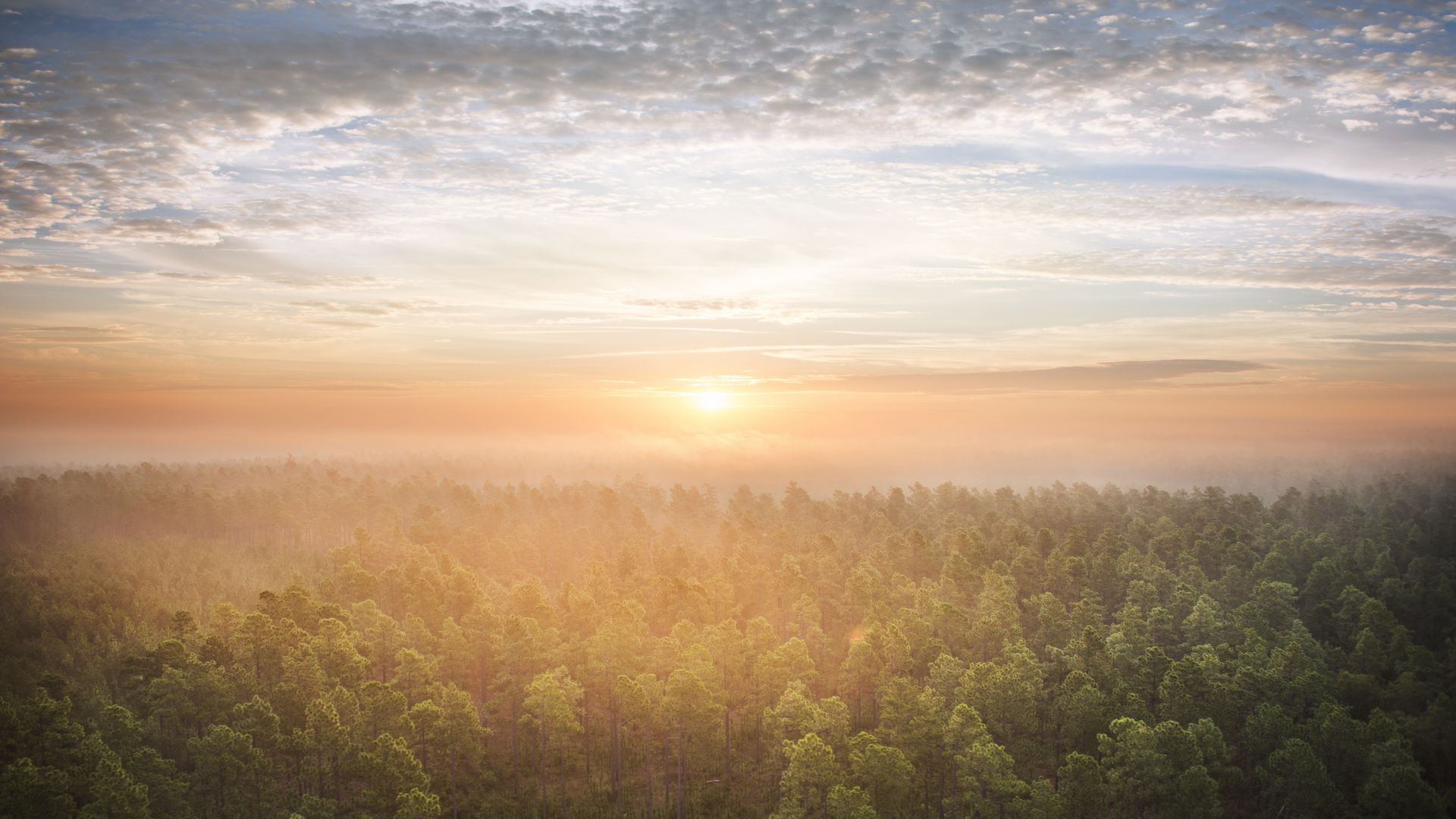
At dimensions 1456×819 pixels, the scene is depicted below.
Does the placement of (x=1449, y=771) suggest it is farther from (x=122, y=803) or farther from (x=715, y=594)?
(x=122, y=803)

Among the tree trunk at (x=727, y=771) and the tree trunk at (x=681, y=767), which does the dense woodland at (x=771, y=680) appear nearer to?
the tree trunk at (x=681, y=767)

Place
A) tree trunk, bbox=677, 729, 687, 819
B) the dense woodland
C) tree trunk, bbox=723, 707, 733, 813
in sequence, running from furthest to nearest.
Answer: tree trunk, bbox=723, 707, 733, 813
tree trunk, bbox=677, 729, 687, 819
the dense woodland

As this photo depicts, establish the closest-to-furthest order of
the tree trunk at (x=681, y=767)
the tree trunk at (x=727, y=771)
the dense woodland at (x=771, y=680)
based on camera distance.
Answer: the dense woodland at (x=771, y=680)
the tree trunk at (x=681, y=767)
the tree trunk at (x=727, y=771)

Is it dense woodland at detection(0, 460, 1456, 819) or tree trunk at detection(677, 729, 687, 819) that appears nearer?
dense woodland at detection(0, 460, 1456, 819)

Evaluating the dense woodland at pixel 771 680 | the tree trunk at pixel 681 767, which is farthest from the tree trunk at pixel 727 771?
the tree trunk at pixel 681 767

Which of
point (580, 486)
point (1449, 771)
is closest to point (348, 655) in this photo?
point (1449, 771)

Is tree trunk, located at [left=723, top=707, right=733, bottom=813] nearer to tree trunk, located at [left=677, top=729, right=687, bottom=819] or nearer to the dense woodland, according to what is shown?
the dense woodland

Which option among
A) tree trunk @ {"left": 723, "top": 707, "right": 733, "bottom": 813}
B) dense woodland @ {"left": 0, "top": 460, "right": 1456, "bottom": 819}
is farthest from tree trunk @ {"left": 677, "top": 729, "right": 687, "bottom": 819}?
tree trunk @ {"left": 723, "top": 707, "right": 733, "bottom": 813}

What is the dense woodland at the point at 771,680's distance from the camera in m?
→ 48.1

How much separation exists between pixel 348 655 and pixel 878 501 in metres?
114

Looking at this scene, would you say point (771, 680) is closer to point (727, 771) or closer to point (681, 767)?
point (727, 771)

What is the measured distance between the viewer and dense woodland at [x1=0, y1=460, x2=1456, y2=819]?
48.1 meters

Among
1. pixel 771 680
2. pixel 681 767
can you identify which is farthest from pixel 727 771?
pixel 771 680

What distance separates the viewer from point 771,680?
62.5 meters
